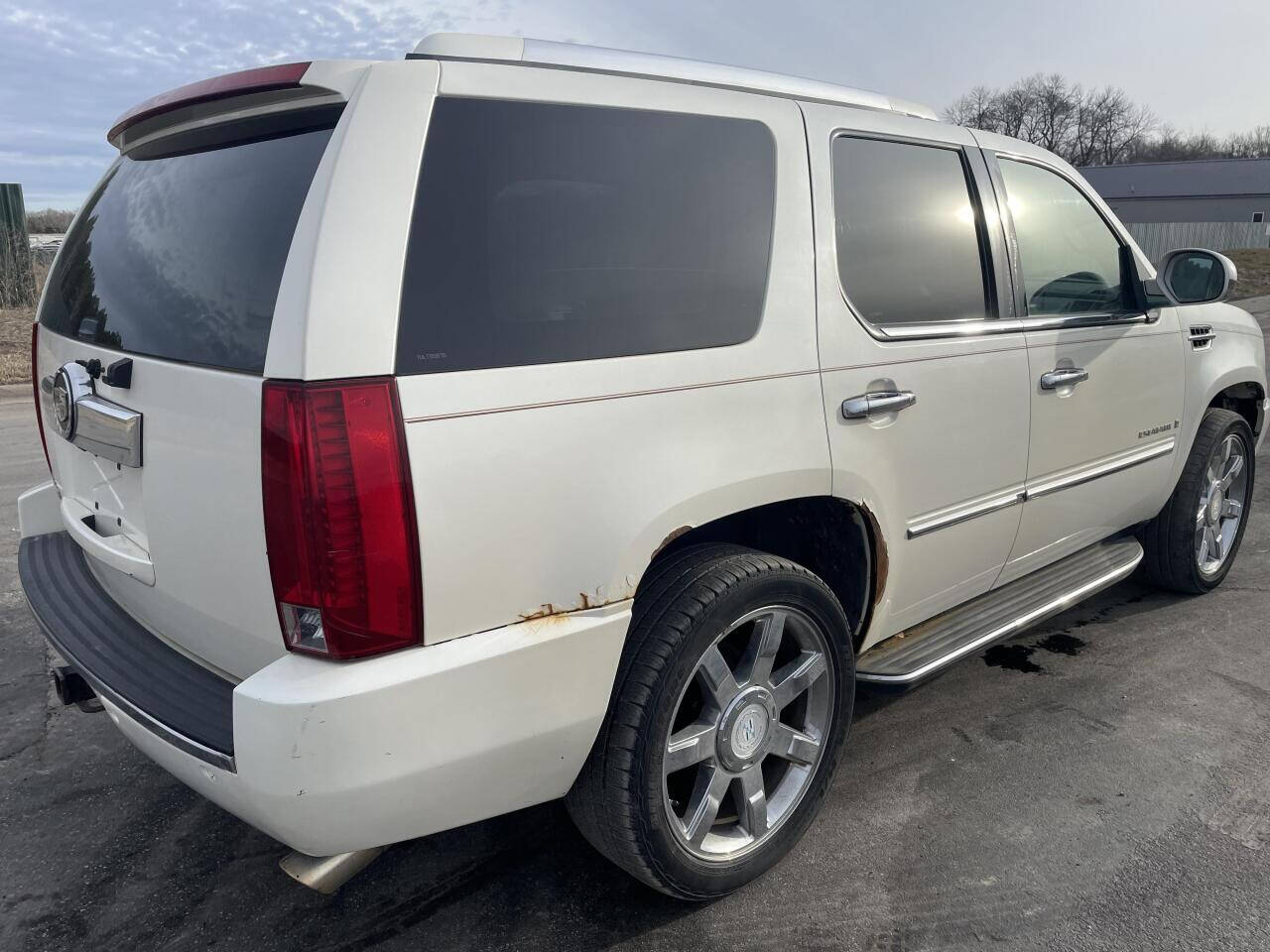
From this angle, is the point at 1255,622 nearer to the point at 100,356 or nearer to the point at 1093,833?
the point at 1093,833

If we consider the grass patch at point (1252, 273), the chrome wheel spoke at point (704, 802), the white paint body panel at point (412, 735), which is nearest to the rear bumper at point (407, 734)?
the white paint body panel at point (412, 735)

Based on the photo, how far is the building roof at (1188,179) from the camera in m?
62.1

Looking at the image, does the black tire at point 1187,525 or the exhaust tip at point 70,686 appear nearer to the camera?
the exhaust tip at point 70,686

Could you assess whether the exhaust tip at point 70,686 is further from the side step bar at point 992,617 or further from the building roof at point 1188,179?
the building roof at point 1188,179

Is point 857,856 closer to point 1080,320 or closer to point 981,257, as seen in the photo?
point 981,257

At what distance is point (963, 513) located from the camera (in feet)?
9.92

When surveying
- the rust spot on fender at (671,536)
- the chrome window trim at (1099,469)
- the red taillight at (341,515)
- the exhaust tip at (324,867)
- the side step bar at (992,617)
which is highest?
the red taillight at (341,515)

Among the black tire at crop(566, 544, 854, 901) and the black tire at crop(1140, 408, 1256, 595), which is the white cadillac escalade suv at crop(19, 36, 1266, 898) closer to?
the black tire at crop(566, 544, 854, 901)

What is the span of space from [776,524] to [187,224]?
1724 mm

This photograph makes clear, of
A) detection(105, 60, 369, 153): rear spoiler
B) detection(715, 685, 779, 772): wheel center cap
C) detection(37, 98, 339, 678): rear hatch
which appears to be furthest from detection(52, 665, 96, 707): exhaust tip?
detection(715, 685, 779, 772): wheel center cap

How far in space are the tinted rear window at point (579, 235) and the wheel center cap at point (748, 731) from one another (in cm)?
93

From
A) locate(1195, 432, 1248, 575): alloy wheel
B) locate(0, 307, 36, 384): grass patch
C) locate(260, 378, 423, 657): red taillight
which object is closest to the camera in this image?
locate(260, 378, 423, 657): red taillight

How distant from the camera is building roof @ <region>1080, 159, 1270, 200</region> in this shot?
6212cm

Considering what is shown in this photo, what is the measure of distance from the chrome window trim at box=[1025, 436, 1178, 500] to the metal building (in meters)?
67.2
